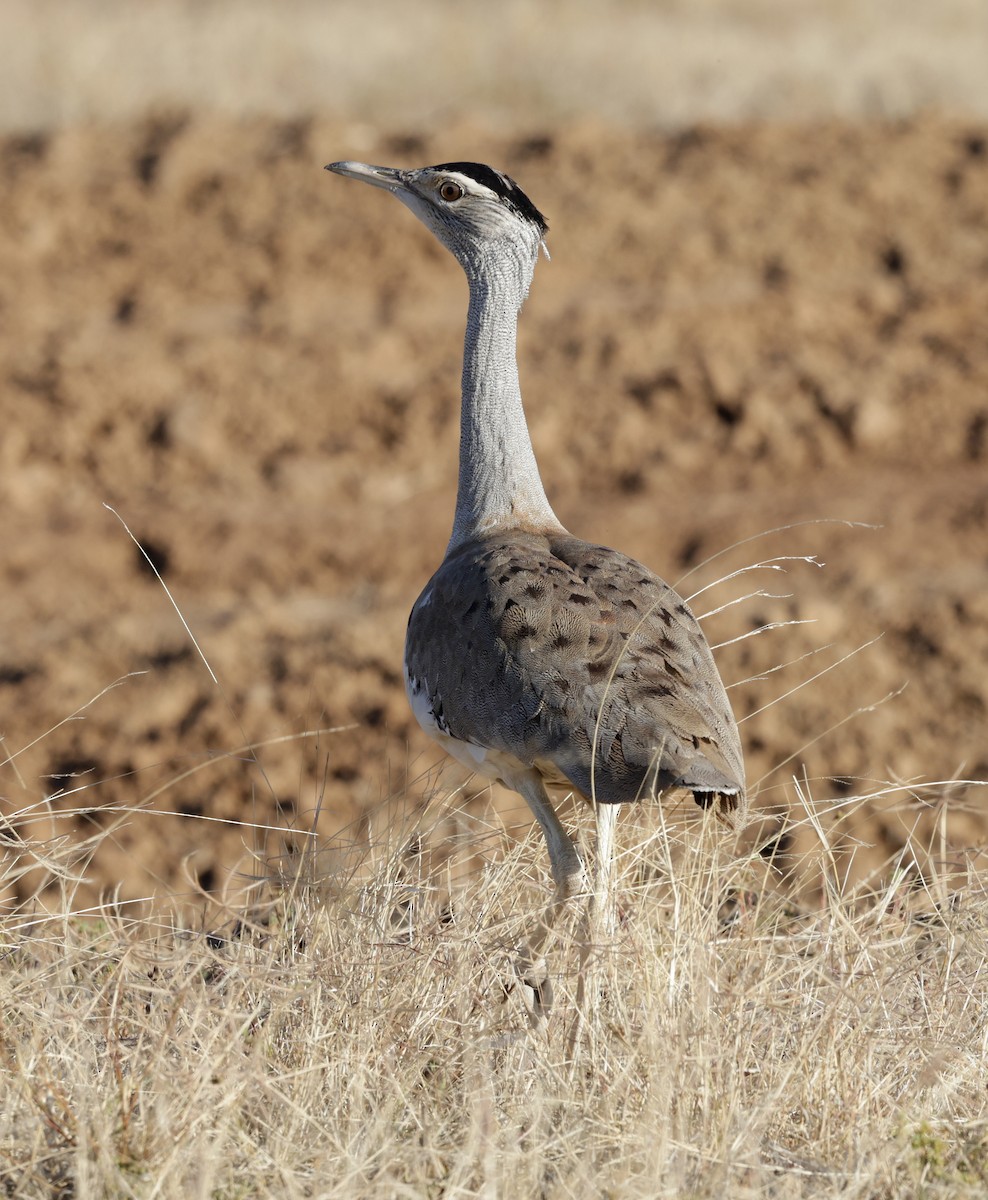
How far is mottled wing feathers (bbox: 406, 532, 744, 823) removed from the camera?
11.2ft

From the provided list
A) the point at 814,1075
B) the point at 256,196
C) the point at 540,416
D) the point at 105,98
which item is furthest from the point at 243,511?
the point at 814,1075

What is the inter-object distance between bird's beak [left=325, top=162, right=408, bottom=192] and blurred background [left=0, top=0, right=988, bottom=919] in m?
2.91

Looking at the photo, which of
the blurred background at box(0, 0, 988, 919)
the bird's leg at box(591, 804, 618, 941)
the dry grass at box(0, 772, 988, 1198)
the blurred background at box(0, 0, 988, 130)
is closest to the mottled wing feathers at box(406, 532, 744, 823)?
the bird's leg at box(591, 804, 618, 941)

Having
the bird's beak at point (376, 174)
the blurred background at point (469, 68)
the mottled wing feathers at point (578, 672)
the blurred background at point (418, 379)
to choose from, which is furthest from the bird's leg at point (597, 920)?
the blurred background at point (469, 68)

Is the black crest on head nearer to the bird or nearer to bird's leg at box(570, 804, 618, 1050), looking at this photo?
the bird

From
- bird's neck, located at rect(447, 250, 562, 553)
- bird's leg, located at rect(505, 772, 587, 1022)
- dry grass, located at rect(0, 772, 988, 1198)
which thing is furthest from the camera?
bird's neck, located at rect(447, 250, 562, 553)

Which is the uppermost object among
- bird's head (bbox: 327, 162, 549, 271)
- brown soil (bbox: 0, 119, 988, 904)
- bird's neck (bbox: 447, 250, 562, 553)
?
bird's head (bbox: 327, 162, 549, 271)

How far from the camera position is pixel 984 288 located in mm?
11609

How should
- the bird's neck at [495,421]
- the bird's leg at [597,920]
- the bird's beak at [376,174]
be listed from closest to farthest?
1. the bird's leg at [597,920]
2. the bird's neck at [495,421]
3. the bird's beak at [376,174]

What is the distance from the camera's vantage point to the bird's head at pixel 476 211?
4.48 m

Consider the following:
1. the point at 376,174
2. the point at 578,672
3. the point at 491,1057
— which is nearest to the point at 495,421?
the point at 376,174

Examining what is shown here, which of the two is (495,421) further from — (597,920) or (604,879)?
(597,920)

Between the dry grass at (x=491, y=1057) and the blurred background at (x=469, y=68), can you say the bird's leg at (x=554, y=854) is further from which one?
the blurred background at (x=469, y=68)

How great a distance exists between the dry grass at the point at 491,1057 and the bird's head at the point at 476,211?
1.75 metres
